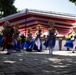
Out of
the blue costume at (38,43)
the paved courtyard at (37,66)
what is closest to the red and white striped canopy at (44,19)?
the blue costume at (38,43)

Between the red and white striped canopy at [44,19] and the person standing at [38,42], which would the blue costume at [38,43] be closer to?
the person standing at [38,42]

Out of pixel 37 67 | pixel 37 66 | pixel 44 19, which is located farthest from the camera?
pixel 44 19

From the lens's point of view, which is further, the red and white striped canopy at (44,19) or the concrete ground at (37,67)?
the red and white striped canopy at (44,19)

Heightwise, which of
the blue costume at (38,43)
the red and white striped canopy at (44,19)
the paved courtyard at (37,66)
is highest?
the red and white striped canopy at (44,19)

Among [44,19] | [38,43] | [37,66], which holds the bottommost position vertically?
[37,66]

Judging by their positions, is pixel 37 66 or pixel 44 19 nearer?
pixel 37 66

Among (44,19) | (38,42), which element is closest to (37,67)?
(38,42)

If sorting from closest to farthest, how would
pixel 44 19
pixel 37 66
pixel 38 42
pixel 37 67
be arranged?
pixel 37 67
pixel 37 66
pixel 38 42
pixel 44 19

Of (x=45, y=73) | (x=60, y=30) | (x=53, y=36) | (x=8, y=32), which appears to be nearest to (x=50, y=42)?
(x=53, y=36)

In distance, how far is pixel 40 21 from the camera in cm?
1911

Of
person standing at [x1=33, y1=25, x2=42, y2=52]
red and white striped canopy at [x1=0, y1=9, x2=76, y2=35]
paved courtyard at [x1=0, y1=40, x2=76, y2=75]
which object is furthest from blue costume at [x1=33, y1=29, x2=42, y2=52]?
paved courtyard at [x1=0, y1=40, x2=76, y2=75]

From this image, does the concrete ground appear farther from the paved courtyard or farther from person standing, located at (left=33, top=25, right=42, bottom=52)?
person standing, located at (left=33, top=25, right=42, bottom=52)

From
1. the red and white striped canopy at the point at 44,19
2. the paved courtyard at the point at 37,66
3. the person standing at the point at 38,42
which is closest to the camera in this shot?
the paved courtyard at the point at 37,66

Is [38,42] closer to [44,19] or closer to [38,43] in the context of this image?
[38,43]
